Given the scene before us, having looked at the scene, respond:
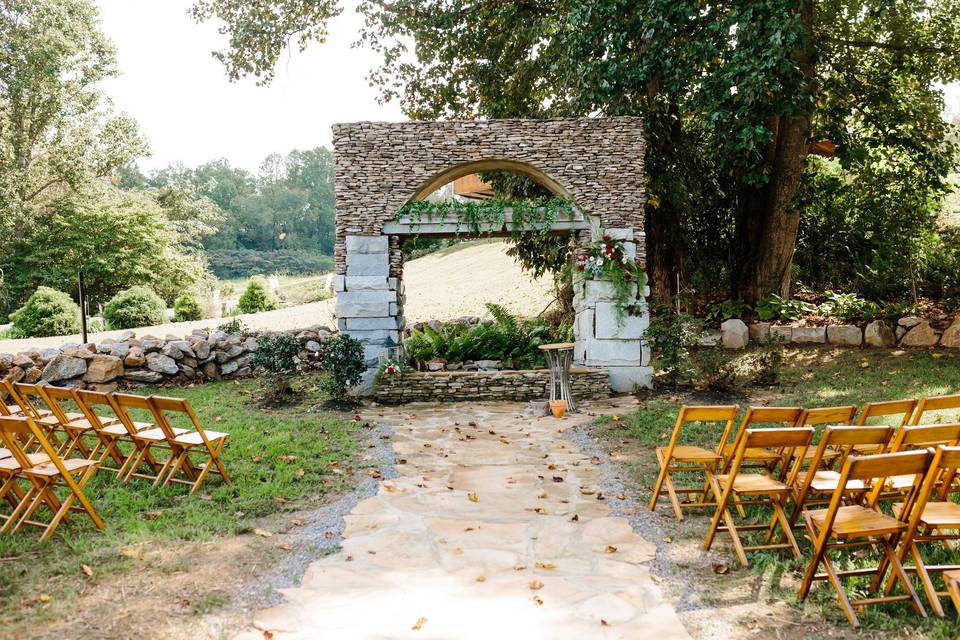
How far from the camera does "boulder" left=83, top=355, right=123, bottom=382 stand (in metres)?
10.4

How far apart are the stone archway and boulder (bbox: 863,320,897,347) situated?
4255mm

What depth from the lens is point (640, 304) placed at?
33.6 ft

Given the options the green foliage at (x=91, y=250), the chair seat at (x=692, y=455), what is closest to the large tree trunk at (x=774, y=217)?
the chair seat at (x=692, y=455)

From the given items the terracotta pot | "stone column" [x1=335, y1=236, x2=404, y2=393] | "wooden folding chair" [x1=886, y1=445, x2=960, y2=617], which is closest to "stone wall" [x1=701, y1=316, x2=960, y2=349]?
the terracotta pot

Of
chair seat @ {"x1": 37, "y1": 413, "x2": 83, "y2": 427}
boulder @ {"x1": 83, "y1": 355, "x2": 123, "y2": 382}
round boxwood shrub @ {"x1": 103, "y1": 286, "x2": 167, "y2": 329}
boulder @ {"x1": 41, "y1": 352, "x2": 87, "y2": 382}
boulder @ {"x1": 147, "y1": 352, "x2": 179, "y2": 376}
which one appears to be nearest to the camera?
chair seat @ {"x1": 37, "y1": 413, "x2": 83, "y2": 427}

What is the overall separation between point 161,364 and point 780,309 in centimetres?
1080

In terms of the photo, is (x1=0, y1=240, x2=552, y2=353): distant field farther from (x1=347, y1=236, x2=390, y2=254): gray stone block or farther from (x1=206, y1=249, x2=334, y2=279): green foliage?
(x1=206, y1=249, x2=334, y2=279): green foliage

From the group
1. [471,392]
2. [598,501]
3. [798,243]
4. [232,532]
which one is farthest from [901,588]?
[798,243]

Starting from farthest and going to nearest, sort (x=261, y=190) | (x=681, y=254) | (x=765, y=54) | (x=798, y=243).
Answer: (x=261, y=190) < (x=798, y=243) < (x=681, y=254) < (x=765, y=54)

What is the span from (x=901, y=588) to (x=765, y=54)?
763 centimetres

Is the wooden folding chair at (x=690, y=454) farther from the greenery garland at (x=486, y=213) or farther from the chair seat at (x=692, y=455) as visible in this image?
the greenery garland at (x=486, y=213)

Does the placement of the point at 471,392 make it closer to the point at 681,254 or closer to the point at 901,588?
the point at 681,254

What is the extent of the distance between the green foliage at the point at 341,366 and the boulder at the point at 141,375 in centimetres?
330

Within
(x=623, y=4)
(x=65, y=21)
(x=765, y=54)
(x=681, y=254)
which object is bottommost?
(x=681, y=254)
